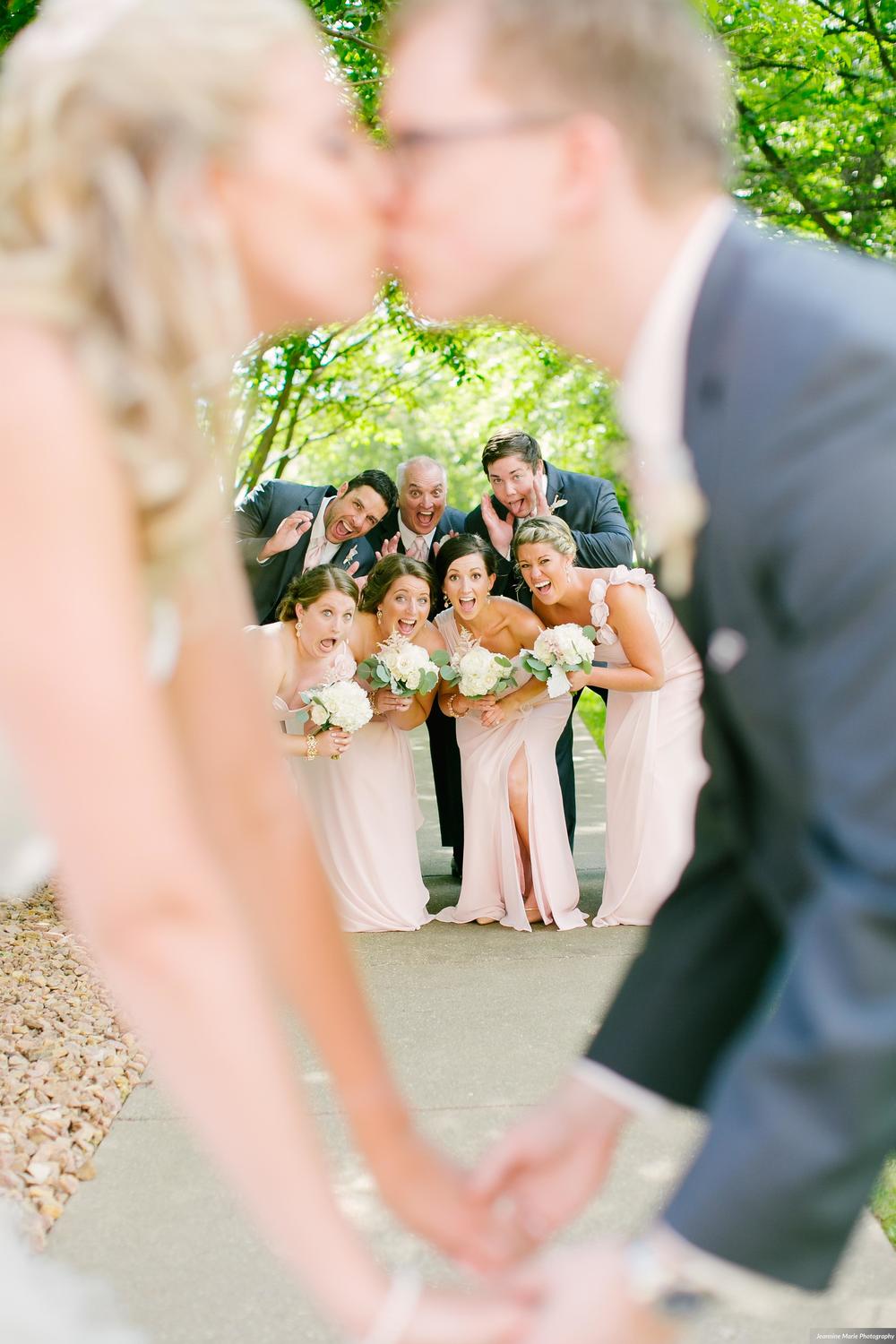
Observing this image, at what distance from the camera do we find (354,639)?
24.3 feet

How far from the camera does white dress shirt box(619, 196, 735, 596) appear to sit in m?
1.38

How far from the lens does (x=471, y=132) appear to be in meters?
1.39

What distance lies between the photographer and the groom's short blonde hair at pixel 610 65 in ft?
4.45

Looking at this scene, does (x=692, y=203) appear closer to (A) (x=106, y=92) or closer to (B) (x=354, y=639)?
(A) (x=106, y=92)

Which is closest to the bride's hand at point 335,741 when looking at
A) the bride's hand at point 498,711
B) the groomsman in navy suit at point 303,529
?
the bride's hand at point 498,711

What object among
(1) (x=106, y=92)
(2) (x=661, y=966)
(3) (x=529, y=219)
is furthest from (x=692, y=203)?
(2) (x=661, y=966)

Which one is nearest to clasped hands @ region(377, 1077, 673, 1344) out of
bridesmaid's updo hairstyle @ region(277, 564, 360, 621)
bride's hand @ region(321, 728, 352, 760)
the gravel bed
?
the gravel bed

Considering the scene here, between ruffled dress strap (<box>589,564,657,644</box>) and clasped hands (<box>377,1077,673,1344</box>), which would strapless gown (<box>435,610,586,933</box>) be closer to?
ruffled dress strap (<box>589,564,657,644</box>)

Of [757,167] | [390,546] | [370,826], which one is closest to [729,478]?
[370,826]

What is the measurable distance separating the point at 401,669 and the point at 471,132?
574 cm

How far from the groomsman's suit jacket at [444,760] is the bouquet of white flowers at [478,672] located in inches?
40.1

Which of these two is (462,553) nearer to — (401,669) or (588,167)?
(401,669)

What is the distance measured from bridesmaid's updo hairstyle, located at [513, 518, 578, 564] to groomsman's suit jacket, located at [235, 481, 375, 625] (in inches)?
65.4

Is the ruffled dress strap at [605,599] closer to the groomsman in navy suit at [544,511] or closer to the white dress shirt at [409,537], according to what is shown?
the groomsman in navy suit at [544,511]
